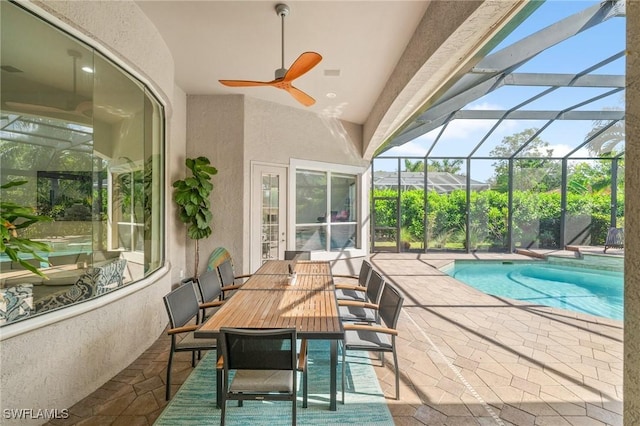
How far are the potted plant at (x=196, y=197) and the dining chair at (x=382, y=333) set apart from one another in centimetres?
323

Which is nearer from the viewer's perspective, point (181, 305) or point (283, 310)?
point (283, 310)

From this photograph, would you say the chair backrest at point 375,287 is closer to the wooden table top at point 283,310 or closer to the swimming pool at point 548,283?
the wooden table top at point 283,310

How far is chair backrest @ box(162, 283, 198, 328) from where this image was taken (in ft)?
7.47

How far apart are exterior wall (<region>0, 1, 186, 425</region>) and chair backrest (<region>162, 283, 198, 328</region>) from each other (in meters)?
0.62

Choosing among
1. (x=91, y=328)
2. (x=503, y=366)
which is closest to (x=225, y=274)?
(x=91, y=328)

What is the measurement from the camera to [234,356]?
5.68 feet

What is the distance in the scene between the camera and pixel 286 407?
2213 millimetres

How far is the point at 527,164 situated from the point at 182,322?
32.1 feet

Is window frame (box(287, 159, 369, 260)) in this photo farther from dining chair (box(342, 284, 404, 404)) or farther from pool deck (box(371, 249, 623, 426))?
dining chair (box(342, 284, 404, 404))

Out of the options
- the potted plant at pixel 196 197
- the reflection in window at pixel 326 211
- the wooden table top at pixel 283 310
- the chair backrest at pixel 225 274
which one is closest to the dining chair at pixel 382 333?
the wooden table top at pixel 283 310

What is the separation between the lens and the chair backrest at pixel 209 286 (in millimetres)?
2930

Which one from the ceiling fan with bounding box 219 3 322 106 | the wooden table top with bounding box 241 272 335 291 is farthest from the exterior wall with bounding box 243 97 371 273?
the ceiling fan with bounding box 219 3 322 106

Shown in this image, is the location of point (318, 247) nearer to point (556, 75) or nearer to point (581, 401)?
point (581, 401)

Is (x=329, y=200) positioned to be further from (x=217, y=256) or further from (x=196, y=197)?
(x=196, y=197)
